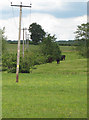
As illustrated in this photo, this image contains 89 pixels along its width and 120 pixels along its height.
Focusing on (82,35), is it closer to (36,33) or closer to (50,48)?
(50,48)

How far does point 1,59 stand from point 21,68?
16.8ft

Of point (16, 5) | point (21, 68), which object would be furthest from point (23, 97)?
point (21, 68)

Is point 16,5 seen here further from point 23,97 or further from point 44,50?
point 44,50

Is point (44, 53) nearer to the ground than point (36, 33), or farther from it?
nearer to the ground

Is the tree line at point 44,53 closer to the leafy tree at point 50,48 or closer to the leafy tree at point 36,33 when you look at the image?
the leafy tree at point 50,48

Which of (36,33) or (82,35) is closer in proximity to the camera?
(82,35)

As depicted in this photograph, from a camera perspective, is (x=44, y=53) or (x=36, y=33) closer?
(x=44, y=53)

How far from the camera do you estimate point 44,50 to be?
7144 cm

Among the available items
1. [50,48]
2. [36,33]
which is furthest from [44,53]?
[36,33]

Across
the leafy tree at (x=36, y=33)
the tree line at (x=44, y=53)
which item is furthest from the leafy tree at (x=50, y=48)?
the leafy tree at (x=36, y=33)

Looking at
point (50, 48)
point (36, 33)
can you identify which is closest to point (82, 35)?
point (50, 48)

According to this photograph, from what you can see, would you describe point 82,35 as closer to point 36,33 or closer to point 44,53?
point 44,53

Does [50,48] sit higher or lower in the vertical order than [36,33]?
lower

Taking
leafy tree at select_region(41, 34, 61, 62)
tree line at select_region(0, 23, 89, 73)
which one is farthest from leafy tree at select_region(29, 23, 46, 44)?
leafy tree at select_region(41, 34, 61, 62)
